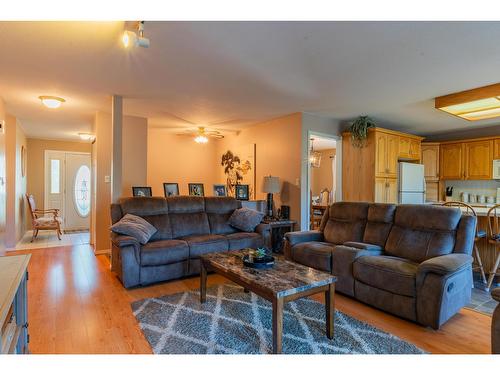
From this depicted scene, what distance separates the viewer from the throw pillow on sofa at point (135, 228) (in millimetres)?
3309

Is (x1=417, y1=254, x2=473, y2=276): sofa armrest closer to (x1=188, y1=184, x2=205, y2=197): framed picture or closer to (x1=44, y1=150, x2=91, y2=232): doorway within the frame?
(x1=188, y1=184, x2=205, y2=197): framed picture

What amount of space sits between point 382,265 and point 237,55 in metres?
2.37

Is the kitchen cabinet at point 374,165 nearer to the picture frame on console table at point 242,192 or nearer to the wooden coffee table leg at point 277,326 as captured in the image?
the picture frame on console table at point 242,192

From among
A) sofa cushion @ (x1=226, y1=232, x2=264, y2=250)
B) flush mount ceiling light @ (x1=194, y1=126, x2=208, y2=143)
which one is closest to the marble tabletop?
sofa cushion @ (x1=226, y1=232, x2=264, y2=250)

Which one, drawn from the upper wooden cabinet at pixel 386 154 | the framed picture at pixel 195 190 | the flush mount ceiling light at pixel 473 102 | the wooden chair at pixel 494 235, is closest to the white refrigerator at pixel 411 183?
the upper wooden cabinet at pixel 386 154

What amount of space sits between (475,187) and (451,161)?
748 millimetres

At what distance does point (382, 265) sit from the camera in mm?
2621

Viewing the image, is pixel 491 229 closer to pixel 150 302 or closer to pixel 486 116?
pixel 486 116

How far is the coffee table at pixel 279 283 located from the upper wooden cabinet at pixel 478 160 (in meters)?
5.24

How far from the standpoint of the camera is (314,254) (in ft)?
10.6

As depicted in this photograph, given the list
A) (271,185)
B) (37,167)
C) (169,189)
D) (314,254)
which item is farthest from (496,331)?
(37,167)

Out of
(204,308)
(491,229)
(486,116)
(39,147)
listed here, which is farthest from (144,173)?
(486,116)

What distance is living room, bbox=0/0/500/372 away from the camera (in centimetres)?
195

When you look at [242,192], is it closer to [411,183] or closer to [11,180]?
[411,183]
